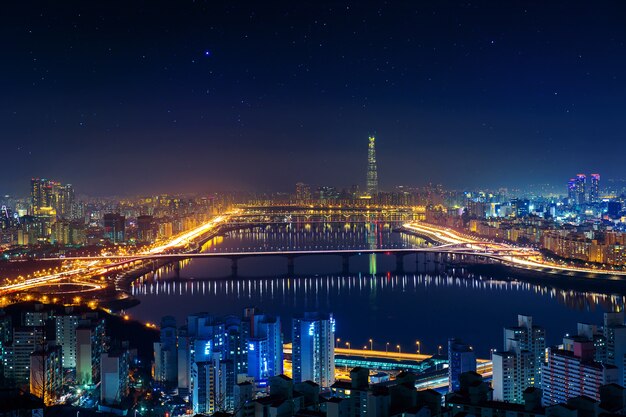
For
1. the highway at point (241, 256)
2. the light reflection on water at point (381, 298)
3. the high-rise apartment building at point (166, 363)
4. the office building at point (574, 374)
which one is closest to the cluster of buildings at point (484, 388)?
the office building at point (574, 374)

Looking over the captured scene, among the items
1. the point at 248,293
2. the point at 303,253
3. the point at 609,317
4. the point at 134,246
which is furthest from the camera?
the point at 134,246

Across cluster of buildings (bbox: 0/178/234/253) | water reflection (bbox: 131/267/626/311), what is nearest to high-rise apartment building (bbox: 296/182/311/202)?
cluster of buildings (bbox: 0/178/234/253)

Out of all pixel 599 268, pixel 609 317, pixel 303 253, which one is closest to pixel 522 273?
pixel 599 268

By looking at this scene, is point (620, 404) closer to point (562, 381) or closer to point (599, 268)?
point (562, 381)

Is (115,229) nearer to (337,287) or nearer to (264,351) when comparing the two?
(337,287)

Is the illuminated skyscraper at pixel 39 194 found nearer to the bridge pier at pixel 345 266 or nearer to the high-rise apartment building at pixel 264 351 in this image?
the bridge pier at pixel 345 266

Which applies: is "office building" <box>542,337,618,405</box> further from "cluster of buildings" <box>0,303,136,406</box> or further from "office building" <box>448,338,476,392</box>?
"cluster of buildings" <box>0,303,136,406</box>
